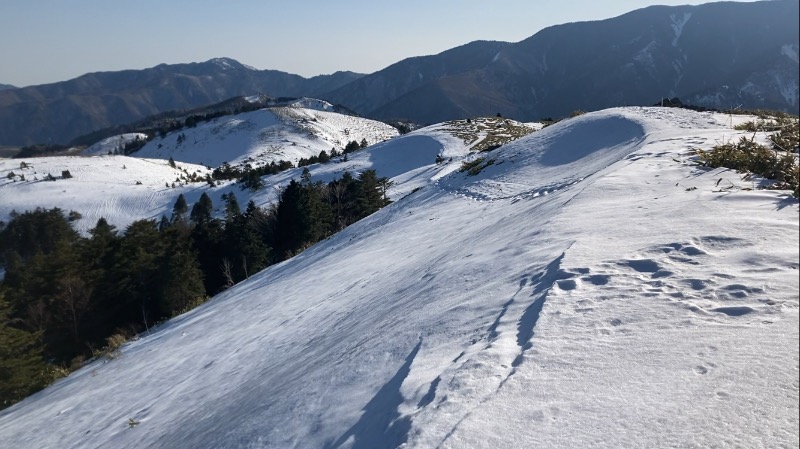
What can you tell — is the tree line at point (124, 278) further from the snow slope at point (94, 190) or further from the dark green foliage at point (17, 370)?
the snow slope at point (94, 190)

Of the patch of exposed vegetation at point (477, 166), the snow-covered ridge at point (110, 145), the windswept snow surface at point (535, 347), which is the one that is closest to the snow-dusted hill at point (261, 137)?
the snow-covered ridge at point (110, 145)

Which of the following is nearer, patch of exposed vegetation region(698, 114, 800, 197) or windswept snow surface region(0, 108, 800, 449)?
windswept snow surface region(0, 108, 800, 449)

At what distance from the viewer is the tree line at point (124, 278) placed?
18141 millimetres

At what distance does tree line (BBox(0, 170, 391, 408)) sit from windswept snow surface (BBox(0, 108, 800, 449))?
30.1 feet

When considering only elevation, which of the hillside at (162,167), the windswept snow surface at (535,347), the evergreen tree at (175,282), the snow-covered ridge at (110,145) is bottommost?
the evergreen tree at (175,282)

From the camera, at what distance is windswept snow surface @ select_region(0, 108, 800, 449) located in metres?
2.47

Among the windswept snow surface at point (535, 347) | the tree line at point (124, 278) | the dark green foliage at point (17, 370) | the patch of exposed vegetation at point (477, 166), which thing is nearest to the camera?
the windswept snow surface at point (535, 347)

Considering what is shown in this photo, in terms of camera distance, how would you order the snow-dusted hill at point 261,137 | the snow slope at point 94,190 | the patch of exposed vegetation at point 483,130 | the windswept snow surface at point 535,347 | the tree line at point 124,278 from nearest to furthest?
the windswept snow surface at point 535,347, the tree line at point 124,278, the patch of exposed vegetation at point 483,130, the snow slope at point 94,190, the snow-dusted hill at point 261,137

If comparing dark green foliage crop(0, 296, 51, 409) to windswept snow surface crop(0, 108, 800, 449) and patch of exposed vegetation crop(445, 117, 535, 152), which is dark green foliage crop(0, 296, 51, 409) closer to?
windswept snow surface crop(0, 108, 800, 449)

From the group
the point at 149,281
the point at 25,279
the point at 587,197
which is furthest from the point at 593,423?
the point at 25,279

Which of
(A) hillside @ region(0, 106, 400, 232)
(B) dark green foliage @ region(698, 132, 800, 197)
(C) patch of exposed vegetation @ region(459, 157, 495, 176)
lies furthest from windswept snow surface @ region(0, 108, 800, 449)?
(A) hillside @ region(0, 106, 400, 232)

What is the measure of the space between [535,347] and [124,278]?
23.0 meters

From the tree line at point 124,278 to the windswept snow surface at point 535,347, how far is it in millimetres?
9170

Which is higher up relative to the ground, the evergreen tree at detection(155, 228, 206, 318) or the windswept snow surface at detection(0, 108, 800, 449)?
the windswept snow surface at detection(0, 108, 800, 449)
